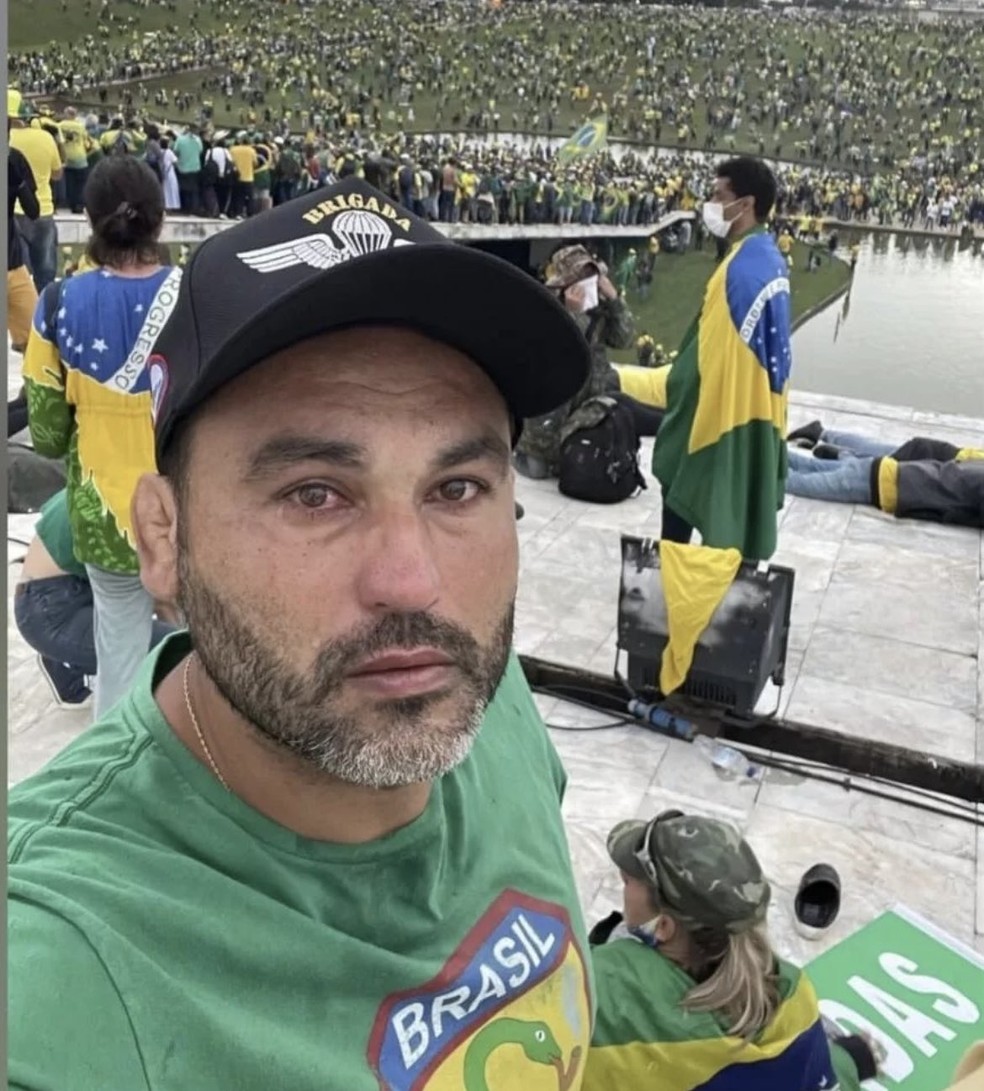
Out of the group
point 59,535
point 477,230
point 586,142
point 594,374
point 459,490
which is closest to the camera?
point 459,490

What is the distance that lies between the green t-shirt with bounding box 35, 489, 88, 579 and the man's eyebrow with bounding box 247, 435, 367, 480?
272cm

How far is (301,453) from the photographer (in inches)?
42.8

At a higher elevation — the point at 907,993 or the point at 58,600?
the point at 58,600

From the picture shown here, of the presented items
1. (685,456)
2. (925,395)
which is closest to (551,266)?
(685,456)

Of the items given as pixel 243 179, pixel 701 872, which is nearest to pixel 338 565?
pixel 701 872

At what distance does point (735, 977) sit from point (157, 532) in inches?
66.5

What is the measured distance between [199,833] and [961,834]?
3576 mm

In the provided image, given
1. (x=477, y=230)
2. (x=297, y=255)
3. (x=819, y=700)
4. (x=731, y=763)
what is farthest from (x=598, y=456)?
(x=477, y=230)

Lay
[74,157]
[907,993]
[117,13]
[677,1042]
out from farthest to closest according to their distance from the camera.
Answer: [117,13] < [74,157] < [907,993] < [677,1042]

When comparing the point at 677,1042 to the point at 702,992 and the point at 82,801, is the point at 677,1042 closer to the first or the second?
the point at 702,992

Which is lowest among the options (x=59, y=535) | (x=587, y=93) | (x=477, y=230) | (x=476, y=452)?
(x=477, y=230)

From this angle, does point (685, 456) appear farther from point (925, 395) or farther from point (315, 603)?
point (925, 395)

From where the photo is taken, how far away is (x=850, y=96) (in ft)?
212

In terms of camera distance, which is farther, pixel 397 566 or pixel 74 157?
pixel 74 157
